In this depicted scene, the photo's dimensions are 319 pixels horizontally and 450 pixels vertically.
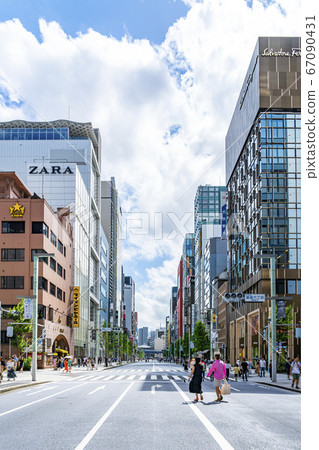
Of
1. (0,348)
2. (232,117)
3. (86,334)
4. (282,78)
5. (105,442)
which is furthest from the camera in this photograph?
(86,334)

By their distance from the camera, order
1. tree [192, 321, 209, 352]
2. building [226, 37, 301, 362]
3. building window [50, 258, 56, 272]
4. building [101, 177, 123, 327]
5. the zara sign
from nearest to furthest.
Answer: building [226, 37, 301, 362], building window [50, 258, 56, 272], the zara sign, tree [192, 321, 209, 352], building [101, 177, 123, 327]

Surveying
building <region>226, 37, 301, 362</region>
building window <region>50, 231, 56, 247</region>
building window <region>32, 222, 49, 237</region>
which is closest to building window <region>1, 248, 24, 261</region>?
building window <region>32, 222, 49, 237</region>

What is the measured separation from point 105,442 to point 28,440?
5.57ft

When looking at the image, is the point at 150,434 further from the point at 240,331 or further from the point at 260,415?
the point at 240,331

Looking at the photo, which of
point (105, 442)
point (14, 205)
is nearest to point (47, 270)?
point (14, 205)

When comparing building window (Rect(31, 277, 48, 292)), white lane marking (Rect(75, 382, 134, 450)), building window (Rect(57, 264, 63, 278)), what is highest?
building window (Rect(57, 264, 63, 278))

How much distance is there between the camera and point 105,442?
37.6 feet

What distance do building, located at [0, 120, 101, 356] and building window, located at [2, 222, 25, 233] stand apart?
21.2 metres

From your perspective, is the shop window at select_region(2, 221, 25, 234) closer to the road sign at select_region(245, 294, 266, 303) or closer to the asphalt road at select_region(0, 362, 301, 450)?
the road sign at select_region(245, 294, 266, 303)

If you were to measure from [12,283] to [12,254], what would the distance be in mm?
3528

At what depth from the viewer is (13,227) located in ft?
227

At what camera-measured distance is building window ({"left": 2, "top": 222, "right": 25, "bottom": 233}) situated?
69.1 meters

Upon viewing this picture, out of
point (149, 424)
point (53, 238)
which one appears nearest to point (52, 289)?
point (53, 238)

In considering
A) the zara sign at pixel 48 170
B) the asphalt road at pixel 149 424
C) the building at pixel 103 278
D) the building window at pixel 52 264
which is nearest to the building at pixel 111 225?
the building at pixel 103 278
